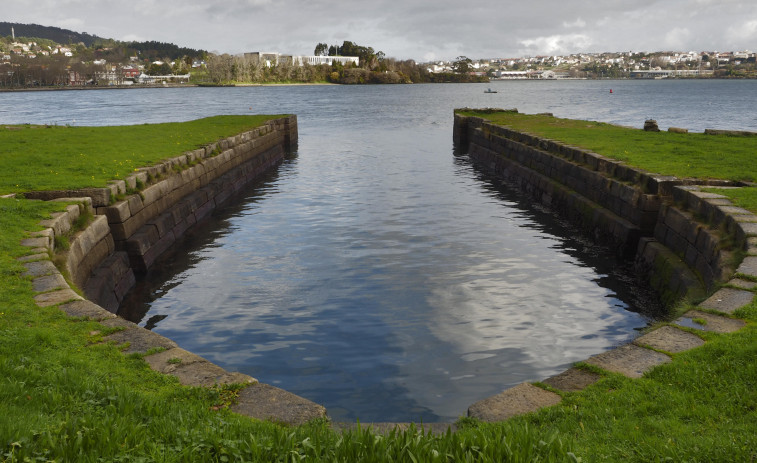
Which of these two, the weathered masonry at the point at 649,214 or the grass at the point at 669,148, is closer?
the weathered masonry at the point at 649,214

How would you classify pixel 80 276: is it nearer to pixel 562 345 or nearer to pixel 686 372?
pixel 562 345

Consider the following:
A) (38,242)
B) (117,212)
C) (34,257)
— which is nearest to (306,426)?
(34,257)

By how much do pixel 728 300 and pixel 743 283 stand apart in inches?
28.0

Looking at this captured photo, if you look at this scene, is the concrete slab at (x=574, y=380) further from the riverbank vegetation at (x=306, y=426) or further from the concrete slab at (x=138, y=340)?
the concrete slab at (x=138, y=340)

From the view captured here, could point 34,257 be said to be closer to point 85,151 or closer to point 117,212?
point 117,212

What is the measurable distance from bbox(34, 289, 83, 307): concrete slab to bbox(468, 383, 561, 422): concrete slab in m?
5.33

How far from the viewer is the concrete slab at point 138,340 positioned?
6.57 m

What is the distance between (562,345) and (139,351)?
20.1 feet

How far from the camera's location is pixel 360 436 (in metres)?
4.02

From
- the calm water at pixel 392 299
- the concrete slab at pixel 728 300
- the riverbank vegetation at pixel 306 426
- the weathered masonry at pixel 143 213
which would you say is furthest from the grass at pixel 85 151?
the concrete slab at pixel 728 300

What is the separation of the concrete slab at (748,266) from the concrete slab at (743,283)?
23cm

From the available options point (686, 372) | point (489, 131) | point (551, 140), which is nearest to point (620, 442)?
point (686, 372)

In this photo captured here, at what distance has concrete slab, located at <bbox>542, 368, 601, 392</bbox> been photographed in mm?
5789

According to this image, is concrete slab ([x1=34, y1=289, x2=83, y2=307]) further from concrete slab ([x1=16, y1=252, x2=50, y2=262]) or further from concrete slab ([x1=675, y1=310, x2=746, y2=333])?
concrete slab ([x1=675, y1=310, x2=746, y2=333])
